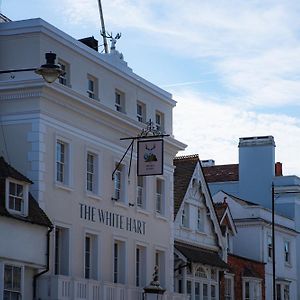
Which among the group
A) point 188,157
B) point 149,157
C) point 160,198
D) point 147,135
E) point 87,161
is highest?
point 188,157

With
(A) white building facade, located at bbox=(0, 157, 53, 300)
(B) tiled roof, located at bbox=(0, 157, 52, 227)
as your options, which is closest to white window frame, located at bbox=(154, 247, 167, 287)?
(A) white building facade, located at bbox=(0, 157, 53, 300)

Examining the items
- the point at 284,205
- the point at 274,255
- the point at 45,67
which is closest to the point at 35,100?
the point at 45,67

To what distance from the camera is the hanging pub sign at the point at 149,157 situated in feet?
132

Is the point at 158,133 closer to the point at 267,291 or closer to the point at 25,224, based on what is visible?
the point at 25,224

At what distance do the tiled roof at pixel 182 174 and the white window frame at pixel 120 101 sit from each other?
7.73 meters

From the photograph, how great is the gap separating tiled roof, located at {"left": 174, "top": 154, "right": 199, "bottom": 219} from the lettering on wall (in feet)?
17.2

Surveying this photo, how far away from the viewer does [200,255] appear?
4972cm

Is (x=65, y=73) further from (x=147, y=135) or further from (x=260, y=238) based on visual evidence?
(x=260, y=238)

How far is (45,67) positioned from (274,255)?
36.6 m

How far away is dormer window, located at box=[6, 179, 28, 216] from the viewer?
34.0 m

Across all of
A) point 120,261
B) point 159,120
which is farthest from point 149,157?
point 159,120

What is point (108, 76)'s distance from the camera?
136 feet

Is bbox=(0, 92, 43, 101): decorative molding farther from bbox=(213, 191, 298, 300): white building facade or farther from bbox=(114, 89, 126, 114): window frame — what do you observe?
bbox=(213, 191, 298, 300): white building facade

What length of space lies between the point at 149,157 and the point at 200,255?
10.6 m
